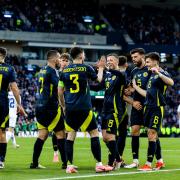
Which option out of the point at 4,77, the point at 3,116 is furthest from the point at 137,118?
the point at 4,77

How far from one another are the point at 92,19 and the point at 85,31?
2106mm

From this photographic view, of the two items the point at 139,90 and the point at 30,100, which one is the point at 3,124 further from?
the point at 30,100

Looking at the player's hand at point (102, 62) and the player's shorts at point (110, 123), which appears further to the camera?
the player's shorts at point (110, 123)

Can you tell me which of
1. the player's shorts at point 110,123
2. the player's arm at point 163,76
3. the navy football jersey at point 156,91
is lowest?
the player's shorts at point 110,123

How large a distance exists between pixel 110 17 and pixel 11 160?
44896 mm

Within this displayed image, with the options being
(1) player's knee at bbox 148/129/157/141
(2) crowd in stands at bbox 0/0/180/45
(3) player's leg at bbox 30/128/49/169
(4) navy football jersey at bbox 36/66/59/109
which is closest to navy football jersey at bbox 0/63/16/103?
(4) navy football jersey at bbox 36/66/59/109

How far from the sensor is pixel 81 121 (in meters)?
11.7

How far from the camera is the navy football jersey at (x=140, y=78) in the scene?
1284 centimetres

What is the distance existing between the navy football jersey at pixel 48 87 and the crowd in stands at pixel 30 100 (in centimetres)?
2457

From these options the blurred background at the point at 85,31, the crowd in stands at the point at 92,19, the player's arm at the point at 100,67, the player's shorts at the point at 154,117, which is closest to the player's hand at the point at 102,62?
the player's arm at the point at 100,67

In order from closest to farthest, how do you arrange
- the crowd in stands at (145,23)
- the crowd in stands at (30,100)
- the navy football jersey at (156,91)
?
the navy football jersey at (156,91)
the crowd in stands at (30,100)
the crowd in stands at (145,23)

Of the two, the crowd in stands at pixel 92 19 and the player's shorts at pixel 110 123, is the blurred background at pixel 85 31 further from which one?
the player's shorts at pixel 110 123

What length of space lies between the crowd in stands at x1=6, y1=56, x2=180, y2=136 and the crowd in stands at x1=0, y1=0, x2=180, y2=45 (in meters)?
4.47

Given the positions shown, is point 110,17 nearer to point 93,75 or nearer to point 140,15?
point 140,15
